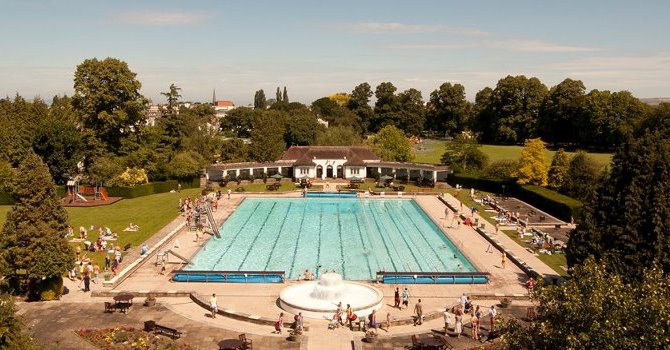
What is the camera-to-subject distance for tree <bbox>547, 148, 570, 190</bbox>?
4697 centimetres

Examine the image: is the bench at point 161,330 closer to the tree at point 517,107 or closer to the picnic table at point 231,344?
the picnic table at point 231,344

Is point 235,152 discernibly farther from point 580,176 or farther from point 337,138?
point 580,176

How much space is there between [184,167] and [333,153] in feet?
55.2

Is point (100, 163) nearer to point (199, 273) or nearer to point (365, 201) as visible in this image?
point (365, 201)

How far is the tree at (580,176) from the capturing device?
1719 inches

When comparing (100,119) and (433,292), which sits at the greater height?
(100,119)

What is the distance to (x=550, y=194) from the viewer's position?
1730 inches

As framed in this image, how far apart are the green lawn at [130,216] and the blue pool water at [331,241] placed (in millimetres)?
4448

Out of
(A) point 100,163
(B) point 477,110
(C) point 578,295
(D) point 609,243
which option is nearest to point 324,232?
(D) point 609,243

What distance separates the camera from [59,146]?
50125mm

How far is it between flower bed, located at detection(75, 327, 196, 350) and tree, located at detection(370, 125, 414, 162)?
1951 inches

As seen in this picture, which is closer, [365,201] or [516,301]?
[516,301]

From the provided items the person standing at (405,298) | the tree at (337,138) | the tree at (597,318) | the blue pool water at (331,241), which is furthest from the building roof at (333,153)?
the tree at (597,318)

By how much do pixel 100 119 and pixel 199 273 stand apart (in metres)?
32.6
